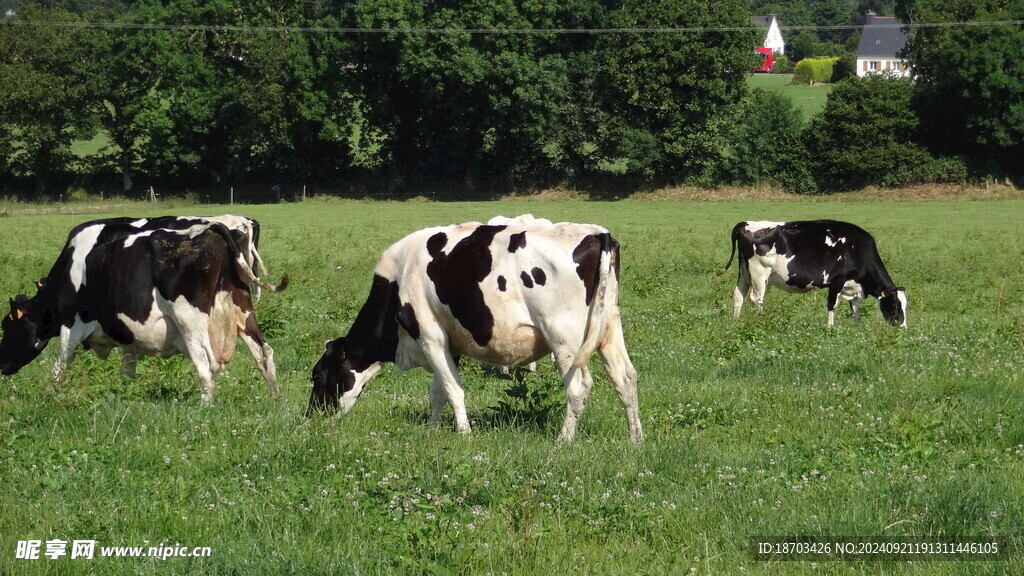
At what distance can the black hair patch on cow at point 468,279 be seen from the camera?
31.2ft

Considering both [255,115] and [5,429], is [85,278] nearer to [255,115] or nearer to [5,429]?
[5,429]

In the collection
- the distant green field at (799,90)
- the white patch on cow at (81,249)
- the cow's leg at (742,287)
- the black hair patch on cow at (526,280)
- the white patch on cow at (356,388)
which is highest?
the distant green field at (799,90)

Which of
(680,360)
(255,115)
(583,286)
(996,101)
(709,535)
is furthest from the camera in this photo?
(255,115)

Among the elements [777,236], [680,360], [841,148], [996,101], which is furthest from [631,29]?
[680,360]

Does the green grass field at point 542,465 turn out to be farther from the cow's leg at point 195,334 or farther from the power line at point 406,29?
the power line at point 406,29

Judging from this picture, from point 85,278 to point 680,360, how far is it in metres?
6.89

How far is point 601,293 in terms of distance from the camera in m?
9.21

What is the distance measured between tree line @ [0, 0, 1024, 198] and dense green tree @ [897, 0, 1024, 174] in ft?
0.39

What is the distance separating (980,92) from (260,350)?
54.4 metres

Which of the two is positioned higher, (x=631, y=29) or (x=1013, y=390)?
(x=631, y=29)

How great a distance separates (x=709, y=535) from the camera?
6574mm

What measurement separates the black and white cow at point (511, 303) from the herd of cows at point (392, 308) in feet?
0.04

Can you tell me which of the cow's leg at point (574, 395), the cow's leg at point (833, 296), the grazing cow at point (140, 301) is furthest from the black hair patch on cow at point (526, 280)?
the cow's leg at point (833, 296)

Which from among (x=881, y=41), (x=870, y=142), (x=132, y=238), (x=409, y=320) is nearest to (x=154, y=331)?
(x=132, y=238)
